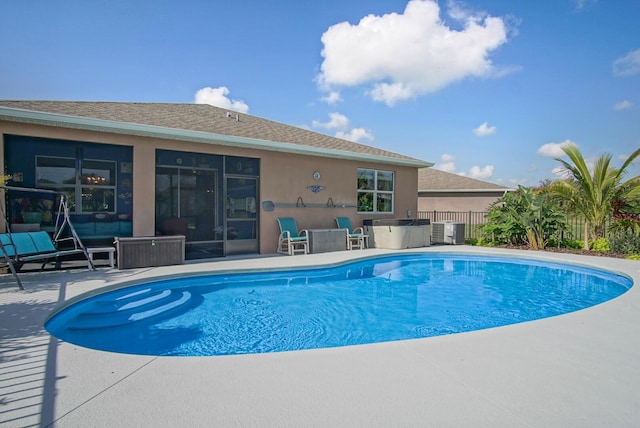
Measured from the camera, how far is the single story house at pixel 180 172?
7172 mm

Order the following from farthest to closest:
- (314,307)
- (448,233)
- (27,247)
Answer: (448,233) → (27,247) → (314,307)

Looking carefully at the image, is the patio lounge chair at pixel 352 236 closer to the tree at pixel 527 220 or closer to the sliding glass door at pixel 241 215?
the sliding glass door at pixel 241 215

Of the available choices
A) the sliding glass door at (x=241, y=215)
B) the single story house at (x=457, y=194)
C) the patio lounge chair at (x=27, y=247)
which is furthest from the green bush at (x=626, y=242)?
the patio lounge chair at (x=27, y=247)

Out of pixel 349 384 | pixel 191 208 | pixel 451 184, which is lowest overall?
pixel 349 384

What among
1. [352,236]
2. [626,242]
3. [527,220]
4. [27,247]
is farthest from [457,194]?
[27,247]

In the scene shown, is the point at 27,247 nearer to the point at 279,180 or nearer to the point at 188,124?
the point at 188,124

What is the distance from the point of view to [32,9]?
750 cm

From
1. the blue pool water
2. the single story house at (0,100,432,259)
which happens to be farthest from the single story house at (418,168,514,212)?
the blue pool water

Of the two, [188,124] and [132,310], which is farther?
[188,124]

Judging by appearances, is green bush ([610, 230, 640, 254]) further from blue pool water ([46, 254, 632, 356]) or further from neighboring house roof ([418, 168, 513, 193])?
neighboring house roof ([418, 168, 513, 193])

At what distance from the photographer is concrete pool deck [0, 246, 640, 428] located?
6.92ft

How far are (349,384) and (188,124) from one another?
8.20 meters

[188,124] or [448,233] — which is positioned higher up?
[188,124]

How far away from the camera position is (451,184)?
919 inches
